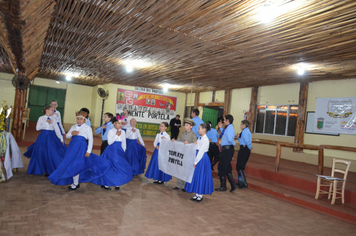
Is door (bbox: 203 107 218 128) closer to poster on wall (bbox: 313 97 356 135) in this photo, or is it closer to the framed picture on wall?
the framed picture on wall

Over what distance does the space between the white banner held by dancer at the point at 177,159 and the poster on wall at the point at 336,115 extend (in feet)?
20.3

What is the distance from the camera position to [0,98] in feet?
43.3

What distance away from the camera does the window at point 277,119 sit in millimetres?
10023

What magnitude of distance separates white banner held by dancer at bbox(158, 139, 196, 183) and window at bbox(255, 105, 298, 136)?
6.47 metres

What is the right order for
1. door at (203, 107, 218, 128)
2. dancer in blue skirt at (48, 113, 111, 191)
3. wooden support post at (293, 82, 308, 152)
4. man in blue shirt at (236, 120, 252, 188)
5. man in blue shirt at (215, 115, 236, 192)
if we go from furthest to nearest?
door at (203, 107, 218, 128) < wooden support post at (293, 82, 308, 152) < man in blue shirt at (236, 120, 252, 188) < man in blue shirt at (215, 115, 236, 192) < dancer in blue skirt at (48, 113, 111, 191)

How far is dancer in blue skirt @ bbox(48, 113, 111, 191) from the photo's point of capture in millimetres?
4266

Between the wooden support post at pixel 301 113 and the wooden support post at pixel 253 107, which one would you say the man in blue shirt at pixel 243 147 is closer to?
the wooden support post at pixel 301 113

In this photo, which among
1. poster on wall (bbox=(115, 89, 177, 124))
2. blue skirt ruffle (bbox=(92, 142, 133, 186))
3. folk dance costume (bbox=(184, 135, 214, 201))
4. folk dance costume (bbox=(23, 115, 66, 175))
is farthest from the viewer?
poster on wall (bbox=(115, 89, 177, 124))

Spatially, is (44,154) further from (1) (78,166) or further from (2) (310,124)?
(2) (310,124)

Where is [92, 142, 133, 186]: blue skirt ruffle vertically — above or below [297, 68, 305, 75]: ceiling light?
below

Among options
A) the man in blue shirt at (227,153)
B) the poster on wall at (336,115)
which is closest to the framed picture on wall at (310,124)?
the poster on wall at (336,115)

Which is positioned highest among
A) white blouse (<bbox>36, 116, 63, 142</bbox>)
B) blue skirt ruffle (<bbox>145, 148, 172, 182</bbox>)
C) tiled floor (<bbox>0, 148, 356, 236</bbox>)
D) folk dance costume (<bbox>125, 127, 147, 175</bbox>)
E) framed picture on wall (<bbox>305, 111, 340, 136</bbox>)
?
framed picture on wall (<bbox>305, 111, 340, 136</bbox>)

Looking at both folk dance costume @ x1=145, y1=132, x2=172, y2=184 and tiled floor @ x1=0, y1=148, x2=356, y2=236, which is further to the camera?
folk dance costume @ x1=145, y1=132, x2=172, y2=184

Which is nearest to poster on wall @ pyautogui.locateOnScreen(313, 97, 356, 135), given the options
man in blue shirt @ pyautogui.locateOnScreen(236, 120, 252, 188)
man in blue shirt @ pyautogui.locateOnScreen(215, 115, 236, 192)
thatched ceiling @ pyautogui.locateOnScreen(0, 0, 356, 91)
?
thatched ceiling @ pyautogui.locateOnScreen(0, 0, 356, 91)
